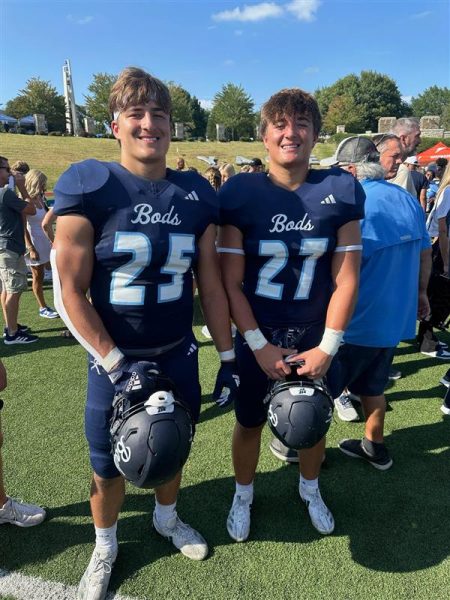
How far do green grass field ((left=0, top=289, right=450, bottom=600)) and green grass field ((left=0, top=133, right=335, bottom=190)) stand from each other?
74.7ft

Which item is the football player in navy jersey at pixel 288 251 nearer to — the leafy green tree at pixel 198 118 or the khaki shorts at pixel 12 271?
the khaki shorts at pixel 12 271

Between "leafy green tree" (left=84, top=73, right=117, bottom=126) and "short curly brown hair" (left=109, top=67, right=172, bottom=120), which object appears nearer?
"short curly brown hair" (left=109, top=67, right=172, bottom=120)

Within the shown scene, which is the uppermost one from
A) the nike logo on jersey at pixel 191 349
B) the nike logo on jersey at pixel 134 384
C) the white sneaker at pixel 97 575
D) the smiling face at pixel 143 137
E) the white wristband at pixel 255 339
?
the smiling face at pixel 143 137

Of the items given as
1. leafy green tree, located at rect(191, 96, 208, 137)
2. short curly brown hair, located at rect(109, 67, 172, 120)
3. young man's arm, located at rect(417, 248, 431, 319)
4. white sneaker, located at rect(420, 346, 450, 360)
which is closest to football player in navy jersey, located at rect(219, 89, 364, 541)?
short curly brown hair, located at rect(109, 67, 172, 120)

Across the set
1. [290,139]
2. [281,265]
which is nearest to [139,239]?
[281,265]

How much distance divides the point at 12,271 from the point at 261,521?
4193 millimetres

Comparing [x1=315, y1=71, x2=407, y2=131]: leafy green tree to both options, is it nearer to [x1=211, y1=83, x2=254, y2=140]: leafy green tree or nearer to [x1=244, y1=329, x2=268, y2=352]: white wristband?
[x1=211, y1=83, x2=254, y2=140]: leafy green tree

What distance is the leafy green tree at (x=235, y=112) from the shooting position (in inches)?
2581

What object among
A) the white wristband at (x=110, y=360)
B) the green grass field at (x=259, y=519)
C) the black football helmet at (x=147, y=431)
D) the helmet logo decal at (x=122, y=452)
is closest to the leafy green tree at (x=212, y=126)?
the green grass field at (x=259, y=519)

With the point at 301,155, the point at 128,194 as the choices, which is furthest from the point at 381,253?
the point at 128,194

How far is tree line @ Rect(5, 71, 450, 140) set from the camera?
56719 mm

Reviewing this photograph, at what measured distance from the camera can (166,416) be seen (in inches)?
64.7

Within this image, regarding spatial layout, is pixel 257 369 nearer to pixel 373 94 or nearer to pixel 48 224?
pixel 48 224

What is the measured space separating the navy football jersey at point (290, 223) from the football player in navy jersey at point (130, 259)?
169mm
